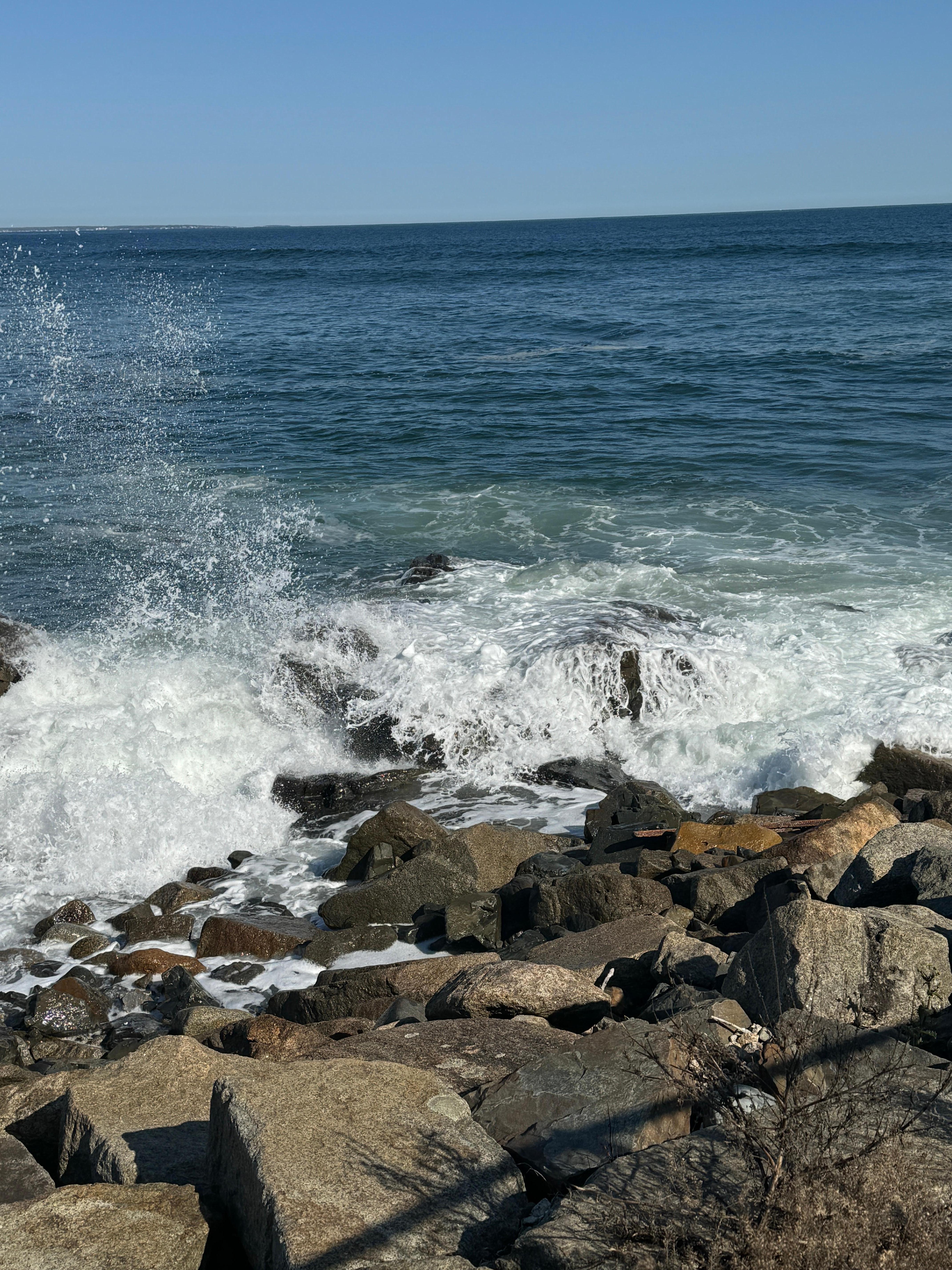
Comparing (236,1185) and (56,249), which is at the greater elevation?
(56,249)

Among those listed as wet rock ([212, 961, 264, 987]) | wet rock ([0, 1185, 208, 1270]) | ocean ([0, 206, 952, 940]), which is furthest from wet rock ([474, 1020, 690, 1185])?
ocean ([0, 206, 952, 940])

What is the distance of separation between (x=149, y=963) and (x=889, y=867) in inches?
186

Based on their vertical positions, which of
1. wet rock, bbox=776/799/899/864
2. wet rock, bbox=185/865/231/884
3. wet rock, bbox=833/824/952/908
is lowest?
wet rock, bbox=185/865/231/884

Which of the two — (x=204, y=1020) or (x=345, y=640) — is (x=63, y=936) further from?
(x=345, y=640)

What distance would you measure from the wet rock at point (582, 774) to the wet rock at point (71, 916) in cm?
413

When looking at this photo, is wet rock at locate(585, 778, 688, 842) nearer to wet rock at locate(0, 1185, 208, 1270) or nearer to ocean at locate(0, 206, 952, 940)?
ocean at locate(0, 206, 952, 940)

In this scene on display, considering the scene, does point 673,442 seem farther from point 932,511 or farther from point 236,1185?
point 236,1185

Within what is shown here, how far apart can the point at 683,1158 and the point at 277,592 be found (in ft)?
38.9

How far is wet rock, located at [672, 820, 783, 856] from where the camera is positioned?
7871mm

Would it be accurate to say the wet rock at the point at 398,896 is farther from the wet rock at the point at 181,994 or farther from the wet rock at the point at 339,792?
the wet rock at the point at 339,792

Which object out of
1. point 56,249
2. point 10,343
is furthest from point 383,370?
point 56,249

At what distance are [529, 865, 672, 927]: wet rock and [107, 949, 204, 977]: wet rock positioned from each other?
230 centimetres

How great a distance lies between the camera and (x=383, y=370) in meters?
30.7

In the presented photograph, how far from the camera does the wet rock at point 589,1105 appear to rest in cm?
328
